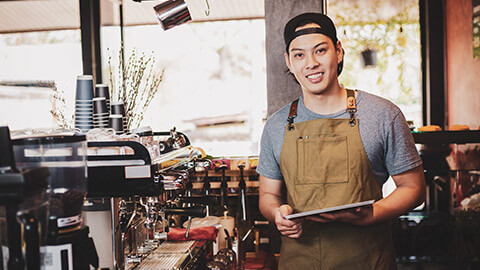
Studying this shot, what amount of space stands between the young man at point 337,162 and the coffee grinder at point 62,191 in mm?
850

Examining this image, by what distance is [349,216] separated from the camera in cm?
190

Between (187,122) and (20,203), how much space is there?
3663 mm

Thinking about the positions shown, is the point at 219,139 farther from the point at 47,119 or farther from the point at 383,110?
the point at 383,110

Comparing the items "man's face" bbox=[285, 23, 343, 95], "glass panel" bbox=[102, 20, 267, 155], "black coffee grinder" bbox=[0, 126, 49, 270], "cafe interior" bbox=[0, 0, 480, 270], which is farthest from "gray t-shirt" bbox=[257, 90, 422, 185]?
"glass panel" bbox=[102, 20, 267, 155]

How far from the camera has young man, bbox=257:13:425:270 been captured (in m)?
2.10

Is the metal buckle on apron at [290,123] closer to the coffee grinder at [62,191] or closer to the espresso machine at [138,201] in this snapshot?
the espresso machine at [138,201]

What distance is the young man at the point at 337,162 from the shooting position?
2102 millimetres

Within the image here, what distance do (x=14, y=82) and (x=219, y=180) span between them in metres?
2.28

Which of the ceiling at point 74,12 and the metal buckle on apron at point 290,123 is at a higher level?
the ceiling at point 74,12

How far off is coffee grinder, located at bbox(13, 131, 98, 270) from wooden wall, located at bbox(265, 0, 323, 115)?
1.77 m

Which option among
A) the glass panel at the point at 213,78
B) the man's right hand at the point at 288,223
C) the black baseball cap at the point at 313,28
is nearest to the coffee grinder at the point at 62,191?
the man's right hand at the point at 288,223

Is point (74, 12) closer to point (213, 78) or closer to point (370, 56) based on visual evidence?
point (213, 78)

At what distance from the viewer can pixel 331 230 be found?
84.6 inches

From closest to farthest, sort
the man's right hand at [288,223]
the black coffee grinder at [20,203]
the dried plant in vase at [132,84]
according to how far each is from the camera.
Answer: the black coffee grinder at [20,203] < the man's right hand at [288,223] < the dried plant in vase at [132,84]
